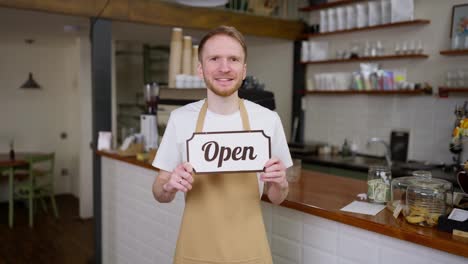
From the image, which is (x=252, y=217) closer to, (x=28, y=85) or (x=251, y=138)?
(x=251, y=138)

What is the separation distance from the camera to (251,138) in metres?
1.33

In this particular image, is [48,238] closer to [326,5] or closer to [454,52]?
[326,5]

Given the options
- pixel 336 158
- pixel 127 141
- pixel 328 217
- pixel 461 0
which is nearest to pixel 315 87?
pixel 336 158

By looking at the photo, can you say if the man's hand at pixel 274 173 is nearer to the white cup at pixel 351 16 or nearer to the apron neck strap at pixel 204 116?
the apron neck strap at pixel 204 116

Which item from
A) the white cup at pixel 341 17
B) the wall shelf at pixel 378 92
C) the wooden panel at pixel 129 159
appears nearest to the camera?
the wooden panel at pixel 129 159

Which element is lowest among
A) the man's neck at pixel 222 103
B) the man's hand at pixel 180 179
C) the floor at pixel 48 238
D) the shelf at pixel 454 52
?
the floor at pixel 48 238

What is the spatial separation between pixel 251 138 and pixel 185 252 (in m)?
0.45

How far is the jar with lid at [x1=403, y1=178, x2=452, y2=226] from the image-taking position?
4.90 feet

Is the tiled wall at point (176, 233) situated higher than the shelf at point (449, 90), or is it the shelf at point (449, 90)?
the shelf at point (449, 90)

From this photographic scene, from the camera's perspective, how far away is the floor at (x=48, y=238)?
14.3ft

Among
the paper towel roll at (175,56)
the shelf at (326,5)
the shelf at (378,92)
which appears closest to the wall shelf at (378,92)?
the shelf at (378,92)

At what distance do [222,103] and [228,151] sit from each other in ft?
0.58

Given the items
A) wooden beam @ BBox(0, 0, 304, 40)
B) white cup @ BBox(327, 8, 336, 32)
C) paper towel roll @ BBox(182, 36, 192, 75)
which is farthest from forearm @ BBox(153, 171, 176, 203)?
white cup @ BBox(327, 8, 336, 32)

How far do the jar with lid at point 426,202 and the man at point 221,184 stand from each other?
1.55 feet
